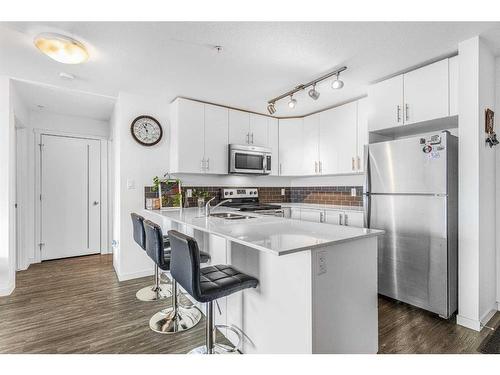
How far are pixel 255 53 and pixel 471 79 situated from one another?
1765mm

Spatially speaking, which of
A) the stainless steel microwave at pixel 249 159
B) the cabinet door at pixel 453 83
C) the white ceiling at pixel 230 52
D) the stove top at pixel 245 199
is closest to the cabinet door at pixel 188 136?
the white ceiling at pixel 230 52

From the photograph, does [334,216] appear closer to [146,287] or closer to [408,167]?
[408,167]

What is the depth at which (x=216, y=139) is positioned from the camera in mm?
3730

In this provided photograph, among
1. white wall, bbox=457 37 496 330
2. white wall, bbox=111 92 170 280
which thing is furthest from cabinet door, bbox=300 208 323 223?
white wall, bbox=111 92 170 280

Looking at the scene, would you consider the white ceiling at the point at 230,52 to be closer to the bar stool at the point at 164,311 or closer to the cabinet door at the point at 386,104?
the cabinet door at the point at 386,104

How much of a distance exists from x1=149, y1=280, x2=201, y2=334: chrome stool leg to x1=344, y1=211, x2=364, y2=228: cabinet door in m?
2.04

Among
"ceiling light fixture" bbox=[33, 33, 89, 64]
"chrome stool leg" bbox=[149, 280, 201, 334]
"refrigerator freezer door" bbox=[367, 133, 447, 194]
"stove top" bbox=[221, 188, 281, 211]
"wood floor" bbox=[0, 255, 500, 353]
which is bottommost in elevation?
"wood floor" bbox=[0, 255, 500, 353]

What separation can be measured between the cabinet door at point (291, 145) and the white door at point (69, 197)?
3.17 m

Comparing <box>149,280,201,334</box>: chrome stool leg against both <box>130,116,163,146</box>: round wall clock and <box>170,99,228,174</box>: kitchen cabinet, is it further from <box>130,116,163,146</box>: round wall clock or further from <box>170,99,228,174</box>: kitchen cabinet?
<box>130,116,163,146</box>: round wall clock

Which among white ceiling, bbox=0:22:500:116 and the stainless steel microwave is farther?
the stainless steel microwave

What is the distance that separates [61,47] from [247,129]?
247 cm

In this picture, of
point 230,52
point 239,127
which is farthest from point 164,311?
point 239,127

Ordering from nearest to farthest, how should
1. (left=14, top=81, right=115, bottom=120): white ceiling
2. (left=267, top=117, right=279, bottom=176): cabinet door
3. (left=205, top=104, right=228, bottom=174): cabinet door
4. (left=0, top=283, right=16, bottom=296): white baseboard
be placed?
(left=0, top=283, right=16, bottom=296): white baseboard < (left=14, top=81, right=115, bottom=120): white ceiling < (left=205, top=104, right=228, bottom=174): cabinet door < (left=267, top=117, right=279, bottom=176): cabinet door

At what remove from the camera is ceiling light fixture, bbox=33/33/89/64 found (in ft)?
6.31
